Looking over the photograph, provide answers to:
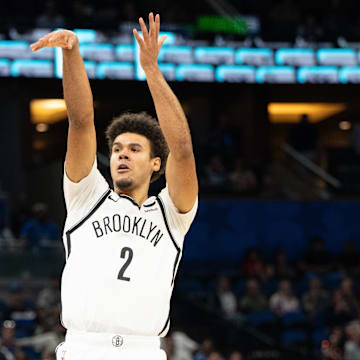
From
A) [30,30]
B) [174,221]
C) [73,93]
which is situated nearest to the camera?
[73,93]

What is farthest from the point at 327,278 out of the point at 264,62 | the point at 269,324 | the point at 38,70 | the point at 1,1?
the point at 1,1

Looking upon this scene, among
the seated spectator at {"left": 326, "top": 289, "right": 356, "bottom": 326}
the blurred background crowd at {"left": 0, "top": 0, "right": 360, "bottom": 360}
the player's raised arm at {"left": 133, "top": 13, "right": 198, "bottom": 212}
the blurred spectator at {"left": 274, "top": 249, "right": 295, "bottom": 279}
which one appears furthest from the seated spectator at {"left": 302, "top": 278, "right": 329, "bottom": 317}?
the player's raised arm at {"left": 133, "top": 13, "right": 198, "bottom": 212}

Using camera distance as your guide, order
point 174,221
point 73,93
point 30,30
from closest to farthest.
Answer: point 73,93 < point 174,221 < point 30,30

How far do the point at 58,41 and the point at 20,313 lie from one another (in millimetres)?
8596

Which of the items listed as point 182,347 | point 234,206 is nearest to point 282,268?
point 234,206

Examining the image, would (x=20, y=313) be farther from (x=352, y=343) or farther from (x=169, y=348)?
Result: (x=352, y=343)

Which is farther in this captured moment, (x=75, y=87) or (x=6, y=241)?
(x=6, y=241)

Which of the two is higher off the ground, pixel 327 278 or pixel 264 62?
pixel 264 62

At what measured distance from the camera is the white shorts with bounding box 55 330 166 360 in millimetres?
4023

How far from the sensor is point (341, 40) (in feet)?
64.6

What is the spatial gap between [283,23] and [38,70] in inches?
224

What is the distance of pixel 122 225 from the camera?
4.20m

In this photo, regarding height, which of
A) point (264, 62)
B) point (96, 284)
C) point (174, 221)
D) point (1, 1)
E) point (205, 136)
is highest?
point (1, 1)

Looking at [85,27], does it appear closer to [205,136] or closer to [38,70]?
[38,70]
